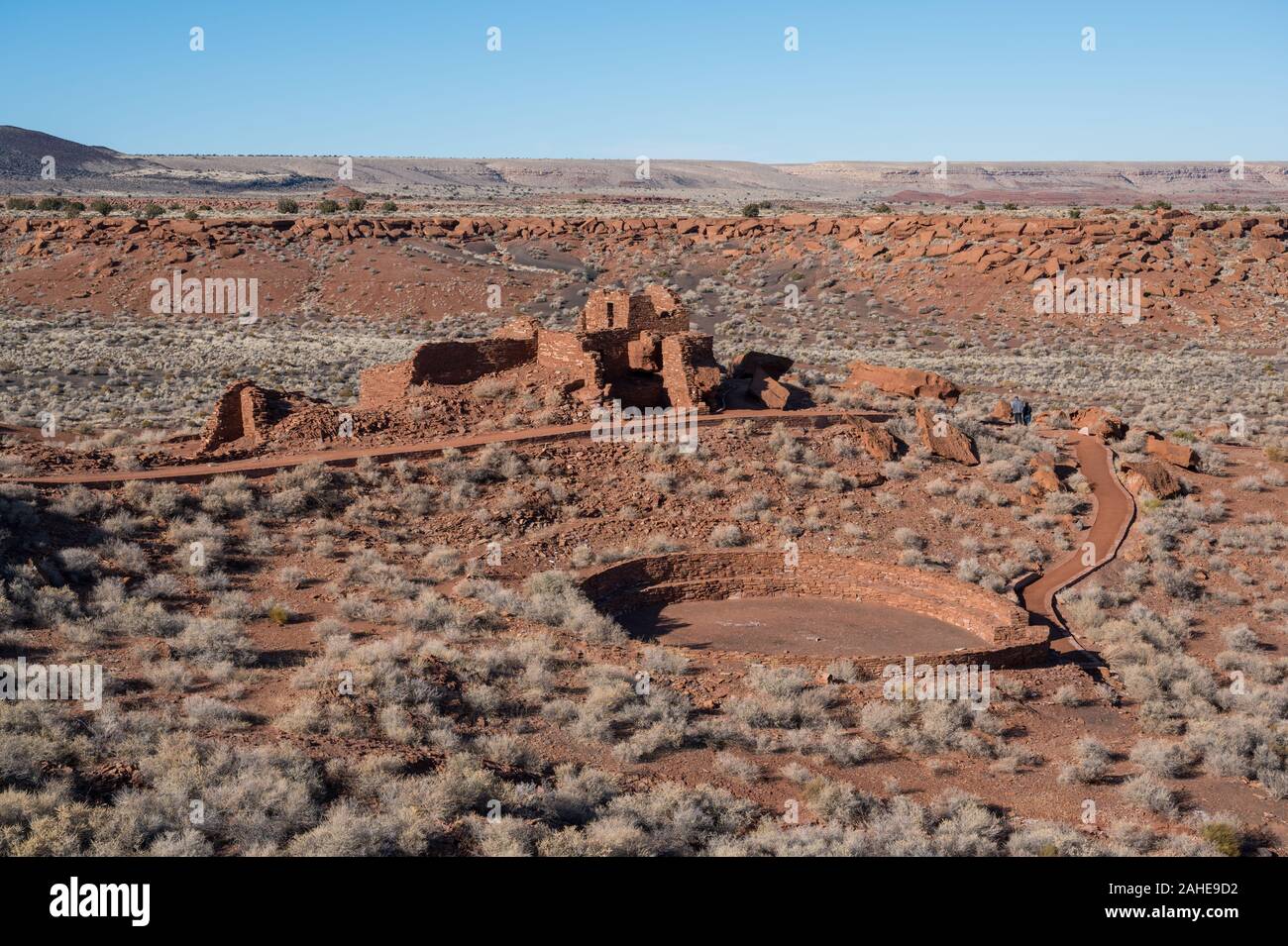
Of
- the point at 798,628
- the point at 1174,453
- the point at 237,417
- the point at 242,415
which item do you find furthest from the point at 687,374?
the point at 1174,453

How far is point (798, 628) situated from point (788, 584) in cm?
177

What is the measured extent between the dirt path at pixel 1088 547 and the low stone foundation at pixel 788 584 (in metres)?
1.10

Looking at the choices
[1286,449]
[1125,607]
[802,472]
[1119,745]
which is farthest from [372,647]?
[1286,449]

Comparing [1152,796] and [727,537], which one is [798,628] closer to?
[727,537]

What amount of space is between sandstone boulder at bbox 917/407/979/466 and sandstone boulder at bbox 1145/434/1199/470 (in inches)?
188

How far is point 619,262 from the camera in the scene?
205ft

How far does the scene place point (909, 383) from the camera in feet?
91.5

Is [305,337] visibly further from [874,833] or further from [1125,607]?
[874,833]

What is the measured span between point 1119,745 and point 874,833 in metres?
4.65

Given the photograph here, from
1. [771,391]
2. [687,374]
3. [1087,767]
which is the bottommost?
[1087,767]

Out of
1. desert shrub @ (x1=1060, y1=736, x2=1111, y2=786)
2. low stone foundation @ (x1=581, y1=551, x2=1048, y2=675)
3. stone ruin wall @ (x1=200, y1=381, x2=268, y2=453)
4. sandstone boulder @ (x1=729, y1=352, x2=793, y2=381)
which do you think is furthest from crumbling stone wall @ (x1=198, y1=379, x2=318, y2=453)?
desert shrub @ (x1=1060, y1=736, x2=1111, y2=786)

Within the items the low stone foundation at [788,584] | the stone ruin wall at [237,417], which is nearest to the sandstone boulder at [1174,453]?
the low stone foundation at [788,584]

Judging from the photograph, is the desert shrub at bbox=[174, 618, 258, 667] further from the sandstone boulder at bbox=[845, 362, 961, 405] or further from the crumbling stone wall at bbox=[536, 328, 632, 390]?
the sandstone boulder at bbox=[845, 362, 961, 405]

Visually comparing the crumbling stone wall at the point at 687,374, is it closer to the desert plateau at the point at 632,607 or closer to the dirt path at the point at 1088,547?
the desert plateau at the point at 632,607
